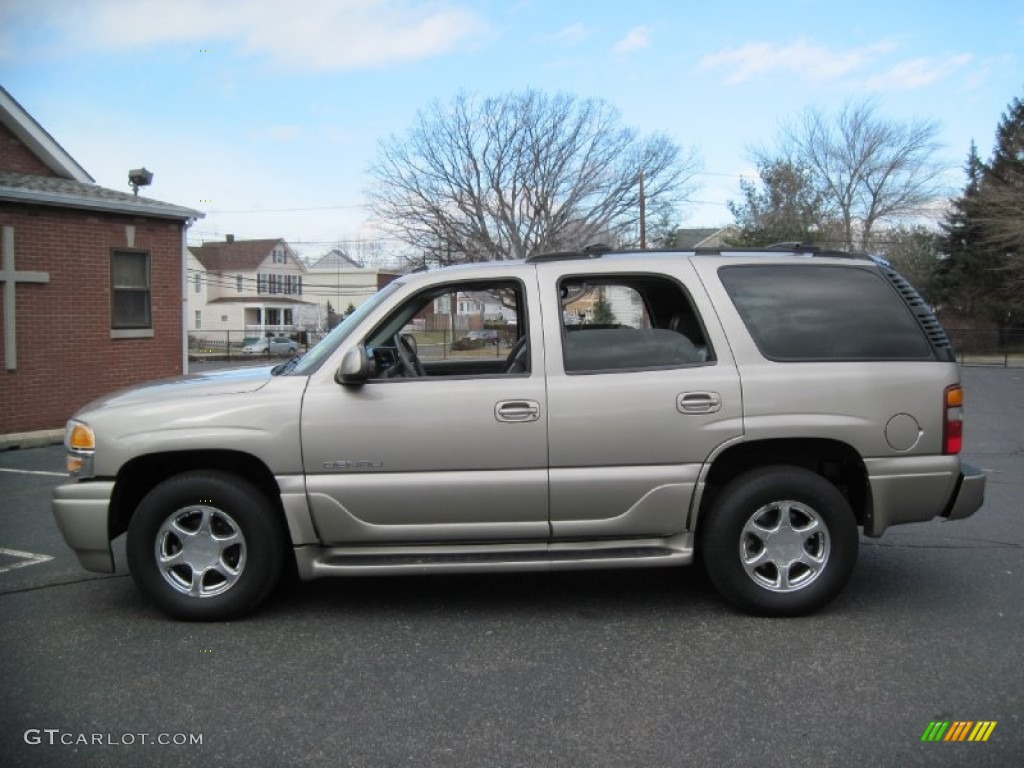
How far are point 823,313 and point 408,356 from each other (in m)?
2.33

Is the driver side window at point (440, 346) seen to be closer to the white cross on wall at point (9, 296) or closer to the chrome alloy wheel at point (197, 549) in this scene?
the chrome alloy wheel at point (197, 549)

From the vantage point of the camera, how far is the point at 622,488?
4.01 meters

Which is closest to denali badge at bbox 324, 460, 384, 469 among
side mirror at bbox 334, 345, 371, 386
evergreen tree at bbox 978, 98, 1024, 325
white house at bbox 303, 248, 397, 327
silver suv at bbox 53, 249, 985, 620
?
silver suv at bbox 53, 249, 985, 620

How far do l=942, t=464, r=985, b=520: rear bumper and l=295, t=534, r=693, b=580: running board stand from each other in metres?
1.41

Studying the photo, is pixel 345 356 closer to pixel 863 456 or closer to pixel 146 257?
pixel 863 456

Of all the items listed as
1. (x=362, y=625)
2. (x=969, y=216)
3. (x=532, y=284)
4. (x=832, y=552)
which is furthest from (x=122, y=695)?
(x=969, y=216)

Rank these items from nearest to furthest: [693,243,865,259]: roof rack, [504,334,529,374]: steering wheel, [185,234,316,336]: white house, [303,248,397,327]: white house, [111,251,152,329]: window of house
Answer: [504,334,529,374]: steering wheel → [693,243,865,259]: roof rack → [111,251,152,329]: window of house → [185,234,316,336]: white house → [303,248,397,327]: white house

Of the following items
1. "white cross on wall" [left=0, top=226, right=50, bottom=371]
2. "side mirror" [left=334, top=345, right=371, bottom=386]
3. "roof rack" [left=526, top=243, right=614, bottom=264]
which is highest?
"white cross on wall" [left=0, top=226, right=50, bottom=371]

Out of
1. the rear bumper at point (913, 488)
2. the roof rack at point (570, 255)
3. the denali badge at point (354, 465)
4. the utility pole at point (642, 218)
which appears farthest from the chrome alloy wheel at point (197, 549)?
the utility pole at point (642, 218)

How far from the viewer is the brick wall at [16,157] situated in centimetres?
1404

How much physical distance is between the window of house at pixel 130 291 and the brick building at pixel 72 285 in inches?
0.6

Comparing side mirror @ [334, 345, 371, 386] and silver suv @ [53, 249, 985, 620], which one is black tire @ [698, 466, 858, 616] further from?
side mirror @ [334, 345, 371, 386]

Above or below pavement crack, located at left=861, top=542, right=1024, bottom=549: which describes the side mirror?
above

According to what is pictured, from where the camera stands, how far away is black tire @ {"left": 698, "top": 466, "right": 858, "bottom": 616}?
4.05 m
